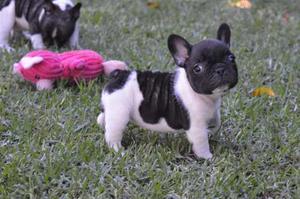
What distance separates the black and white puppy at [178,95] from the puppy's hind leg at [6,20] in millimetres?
2351

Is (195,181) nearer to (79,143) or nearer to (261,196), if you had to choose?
(261,196)

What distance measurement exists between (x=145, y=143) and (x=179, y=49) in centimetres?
68

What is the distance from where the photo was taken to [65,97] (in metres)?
4.61

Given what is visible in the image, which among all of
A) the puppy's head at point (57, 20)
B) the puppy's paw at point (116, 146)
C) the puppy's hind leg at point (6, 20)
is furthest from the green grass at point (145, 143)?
the puppy's head at point (57, 20)

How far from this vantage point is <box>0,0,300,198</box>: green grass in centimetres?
348

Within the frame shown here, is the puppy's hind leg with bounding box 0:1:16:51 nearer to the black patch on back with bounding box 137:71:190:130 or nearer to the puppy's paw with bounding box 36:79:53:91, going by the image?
the puppy's paw with bounding box 36:79:53:91

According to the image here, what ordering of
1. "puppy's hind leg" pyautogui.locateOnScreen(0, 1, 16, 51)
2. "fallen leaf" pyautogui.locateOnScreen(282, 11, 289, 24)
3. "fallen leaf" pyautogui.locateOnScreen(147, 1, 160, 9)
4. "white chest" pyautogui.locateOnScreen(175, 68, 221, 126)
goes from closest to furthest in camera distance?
1. "white chest" pyautogui.locateOnScreen(175, 68, 221, 126)
2. "puppy's hind leg" pyautogui.locateOnScreen(0, 1, 16, 51)
3. "fallen leaf" pyautogui.locateOnScreen(282, 11, 289, 24)
4. "fallen leaf" pyautogui.locateOnScreen(147, 1, 160, 9)

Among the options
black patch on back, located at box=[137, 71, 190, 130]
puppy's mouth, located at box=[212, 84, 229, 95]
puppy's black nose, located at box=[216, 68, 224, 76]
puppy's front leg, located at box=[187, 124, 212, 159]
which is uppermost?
puppy's black nose, located at box=[216, 68, 224, 76]

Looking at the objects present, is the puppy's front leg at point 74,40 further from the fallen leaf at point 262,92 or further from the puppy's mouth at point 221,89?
the puppy's mouth at point 221,89

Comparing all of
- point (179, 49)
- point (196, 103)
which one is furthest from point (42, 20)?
point (196, 103)

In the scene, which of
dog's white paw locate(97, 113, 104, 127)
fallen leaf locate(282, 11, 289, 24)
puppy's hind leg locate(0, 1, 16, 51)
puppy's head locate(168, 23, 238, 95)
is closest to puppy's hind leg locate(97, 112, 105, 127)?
dog's white paw locate(97, 113, 104, 127)

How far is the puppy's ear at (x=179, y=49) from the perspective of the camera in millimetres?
3678

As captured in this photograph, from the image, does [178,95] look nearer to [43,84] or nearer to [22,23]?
[43,84]

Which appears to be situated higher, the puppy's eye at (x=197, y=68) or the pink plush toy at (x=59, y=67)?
the puppy's eye at (x=197, y=68)
